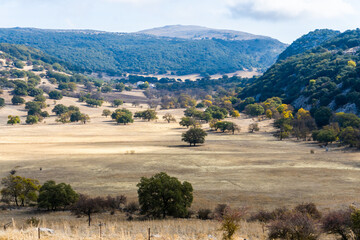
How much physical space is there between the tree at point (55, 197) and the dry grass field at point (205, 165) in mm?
4387

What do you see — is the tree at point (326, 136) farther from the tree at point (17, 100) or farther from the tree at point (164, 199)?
the tree at point (17, 100)

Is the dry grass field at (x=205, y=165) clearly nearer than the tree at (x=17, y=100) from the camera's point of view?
Yes

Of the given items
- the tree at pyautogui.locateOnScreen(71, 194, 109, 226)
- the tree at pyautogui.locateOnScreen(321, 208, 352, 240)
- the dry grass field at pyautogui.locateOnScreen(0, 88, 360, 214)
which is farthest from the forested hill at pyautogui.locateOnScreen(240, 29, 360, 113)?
the tree at pyautogui.locateOnScreen(71, 194, 109, 226)

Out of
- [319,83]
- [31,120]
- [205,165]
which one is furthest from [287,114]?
[31,120]

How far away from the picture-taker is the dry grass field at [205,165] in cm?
3909

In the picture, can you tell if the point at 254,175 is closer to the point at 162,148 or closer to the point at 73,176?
the point at 73,176

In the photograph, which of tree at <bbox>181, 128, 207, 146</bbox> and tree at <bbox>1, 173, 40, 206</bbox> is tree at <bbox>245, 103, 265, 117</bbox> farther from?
tree at <bbox>1, 173, 40, 206</bbox>

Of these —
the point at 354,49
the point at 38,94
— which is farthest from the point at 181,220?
the point at 354,49

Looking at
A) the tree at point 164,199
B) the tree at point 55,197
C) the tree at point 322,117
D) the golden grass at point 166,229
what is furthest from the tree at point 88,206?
the tree at point 322,117

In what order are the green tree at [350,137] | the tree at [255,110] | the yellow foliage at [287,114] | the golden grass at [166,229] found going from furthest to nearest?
the tree at [255,110]
the yellow foliage at [287,114]
the green tree at [350,137]
the golden grass at [166,229]

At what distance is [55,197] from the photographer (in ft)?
114

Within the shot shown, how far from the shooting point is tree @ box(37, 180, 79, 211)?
34594 millimetres

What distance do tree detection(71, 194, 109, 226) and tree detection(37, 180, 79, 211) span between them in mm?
2510

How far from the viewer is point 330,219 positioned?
21.8m
